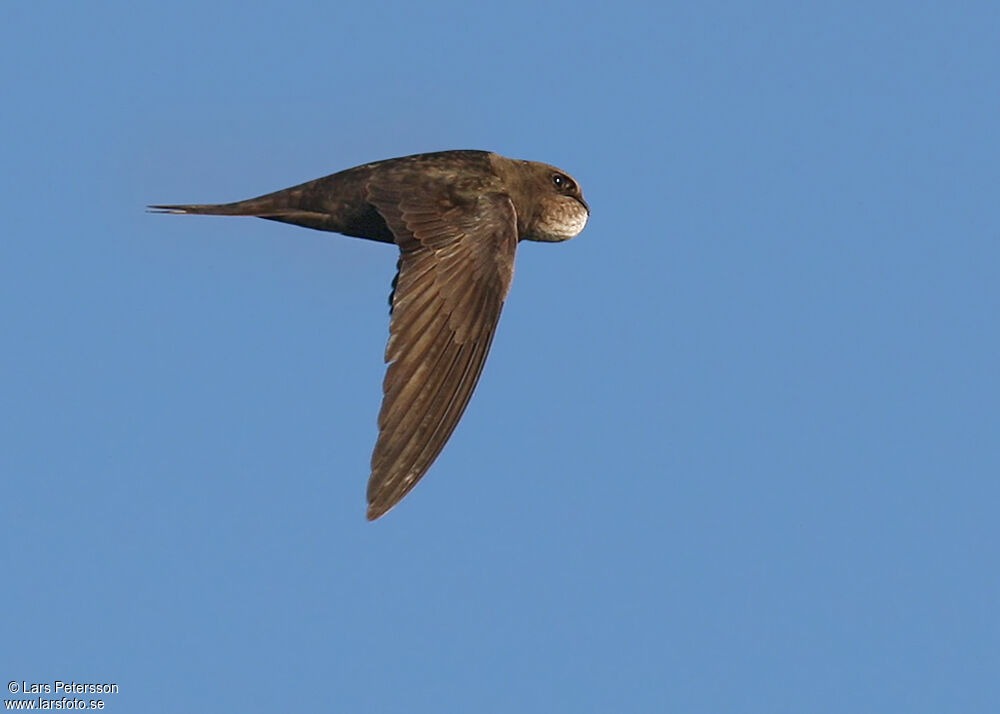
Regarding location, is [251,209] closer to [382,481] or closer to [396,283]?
[396,283]

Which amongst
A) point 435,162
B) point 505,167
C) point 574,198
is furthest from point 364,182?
point 574,198

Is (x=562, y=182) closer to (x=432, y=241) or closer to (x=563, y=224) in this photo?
(x=563, y=224)

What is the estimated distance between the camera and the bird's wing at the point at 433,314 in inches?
351

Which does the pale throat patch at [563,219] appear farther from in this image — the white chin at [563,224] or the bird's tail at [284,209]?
the bird's tail at [284,209]

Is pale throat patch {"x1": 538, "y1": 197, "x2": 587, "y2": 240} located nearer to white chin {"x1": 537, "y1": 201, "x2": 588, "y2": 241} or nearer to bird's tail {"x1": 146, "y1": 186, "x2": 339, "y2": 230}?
white chin {"x1": 537, "y1": 201, "x2": 588, "y2": 241}

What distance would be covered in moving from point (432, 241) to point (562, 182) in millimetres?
2433

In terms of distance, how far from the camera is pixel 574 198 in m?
12.1

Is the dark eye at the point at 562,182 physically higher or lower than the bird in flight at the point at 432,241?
higher

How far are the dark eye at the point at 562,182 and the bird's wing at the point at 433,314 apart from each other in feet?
5.12

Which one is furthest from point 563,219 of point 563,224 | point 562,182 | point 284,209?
point 284,209

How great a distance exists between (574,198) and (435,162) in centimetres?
164

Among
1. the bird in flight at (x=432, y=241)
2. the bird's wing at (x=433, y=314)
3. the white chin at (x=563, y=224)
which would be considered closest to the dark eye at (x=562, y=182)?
the bird in flight at (x=432, y=241)

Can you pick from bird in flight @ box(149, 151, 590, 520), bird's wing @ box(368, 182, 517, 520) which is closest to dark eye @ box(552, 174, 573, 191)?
bird in flight @ box(149, 151, 590, 520)

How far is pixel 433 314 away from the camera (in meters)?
9.52
